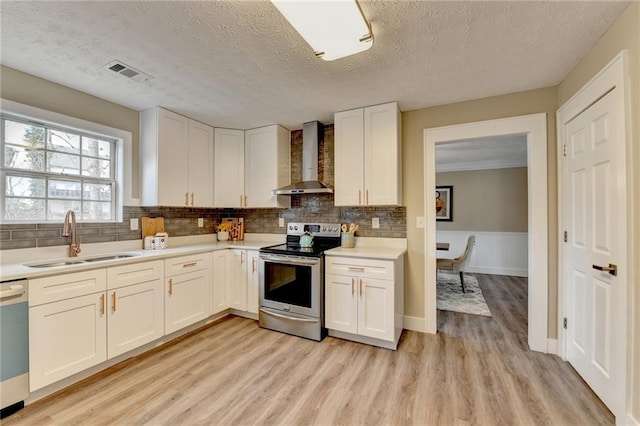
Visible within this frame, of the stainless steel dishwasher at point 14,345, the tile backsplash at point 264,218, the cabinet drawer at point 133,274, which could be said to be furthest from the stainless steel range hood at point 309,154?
the stainless steel dishwasher at point 14,345

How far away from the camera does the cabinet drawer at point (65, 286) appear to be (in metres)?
1.81

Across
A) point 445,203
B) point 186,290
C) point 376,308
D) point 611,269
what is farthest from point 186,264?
point 445,203

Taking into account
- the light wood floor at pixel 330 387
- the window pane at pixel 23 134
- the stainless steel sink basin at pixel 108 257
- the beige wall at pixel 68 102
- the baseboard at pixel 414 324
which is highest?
the beige wall at pixel 68 102

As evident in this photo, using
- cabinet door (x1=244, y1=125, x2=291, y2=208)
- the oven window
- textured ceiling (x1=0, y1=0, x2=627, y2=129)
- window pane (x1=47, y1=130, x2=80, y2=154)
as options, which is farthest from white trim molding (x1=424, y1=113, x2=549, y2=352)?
window pane (x1=47, y1=130, x2=80, y2=154)

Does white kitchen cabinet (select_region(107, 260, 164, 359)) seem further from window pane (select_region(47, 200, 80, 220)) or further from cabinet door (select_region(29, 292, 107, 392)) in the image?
window pane (select_region(47, 200, 80, 220))

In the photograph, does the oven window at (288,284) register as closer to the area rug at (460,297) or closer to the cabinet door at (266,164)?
the cabinet door at (266,164)

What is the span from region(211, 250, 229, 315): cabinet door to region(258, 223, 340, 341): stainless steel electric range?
523mm

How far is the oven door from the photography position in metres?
2.73

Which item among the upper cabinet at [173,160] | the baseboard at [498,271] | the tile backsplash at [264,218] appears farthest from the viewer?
the baseboard at [498,271]

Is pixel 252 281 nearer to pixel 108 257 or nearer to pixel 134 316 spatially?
pixel 134 316

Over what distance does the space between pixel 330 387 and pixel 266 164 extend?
263 centimetres

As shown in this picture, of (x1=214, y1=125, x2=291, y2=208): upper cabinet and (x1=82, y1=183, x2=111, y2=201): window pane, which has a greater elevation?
Answer: (x1=214, y1=125, x2=291, y2=208): upper cabinet

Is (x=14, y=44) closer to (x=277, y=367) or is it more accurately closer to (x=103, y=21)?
(x=103, y=21)

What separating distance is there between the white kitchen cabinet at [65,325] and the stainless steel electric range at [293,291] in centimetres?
142
